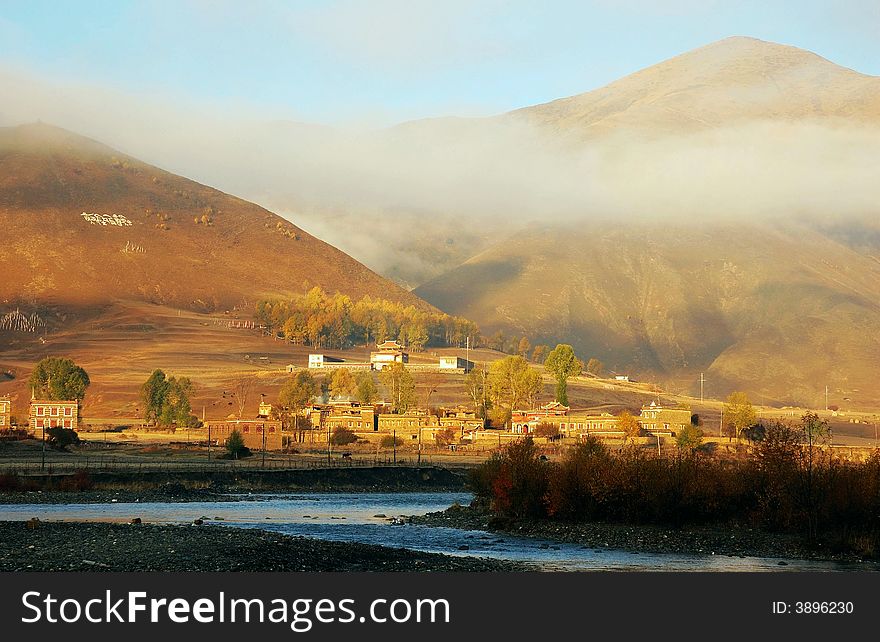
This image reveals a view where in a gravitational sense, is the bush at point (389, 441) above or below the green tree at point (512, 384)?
below

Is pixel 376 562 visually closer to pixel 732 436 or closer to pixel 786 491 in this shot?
pixel 786 491

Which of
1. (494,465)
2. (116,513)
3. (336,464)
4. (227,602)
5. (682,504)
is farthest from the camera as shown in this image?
(336,464)

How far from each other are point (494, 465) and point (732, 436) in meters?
98.4

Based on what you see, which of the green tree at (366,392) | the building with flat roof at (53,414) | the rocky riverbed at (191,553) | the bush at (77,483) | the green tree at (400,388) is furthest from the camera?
the green tree at (366,392)

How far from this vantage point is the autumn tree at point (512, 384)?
175 m

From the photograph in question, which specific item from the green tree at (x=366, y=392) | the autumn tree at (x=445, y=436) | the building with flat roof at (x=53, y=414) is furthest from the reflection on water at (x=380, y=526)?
Result: the green tree at (x=366, y=392)

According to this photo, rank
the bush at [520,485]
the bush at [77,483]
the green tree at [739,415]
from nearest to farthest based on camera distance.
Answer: the bush at [520,485] < the bush at [77,483] < the green tree at [739,415]

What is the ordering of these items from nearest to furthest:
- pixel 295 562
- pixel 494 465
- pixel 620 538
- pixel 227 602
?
pixel 227 602
pixel 295 562
pixel 620 538
pixel 494 465

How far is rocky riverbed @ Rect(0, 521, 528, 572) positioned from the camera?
105ft

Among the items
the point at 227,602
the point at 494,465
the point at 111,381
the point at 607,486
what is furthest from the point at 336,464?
the point at 111,381

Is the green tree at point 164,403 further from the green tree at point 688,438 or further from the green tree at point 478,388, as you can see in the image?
the green tree at point 688,438

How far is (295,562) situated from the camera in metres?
34.1

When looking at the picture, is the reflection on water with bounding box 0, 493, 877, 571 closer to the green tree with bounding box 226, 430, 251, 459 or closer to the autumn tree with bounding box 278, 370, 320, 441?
the green tree with bounding box 226, 430, 251, 459

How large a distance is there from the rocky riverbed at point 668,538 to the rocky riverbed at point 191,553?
9.37 meters
